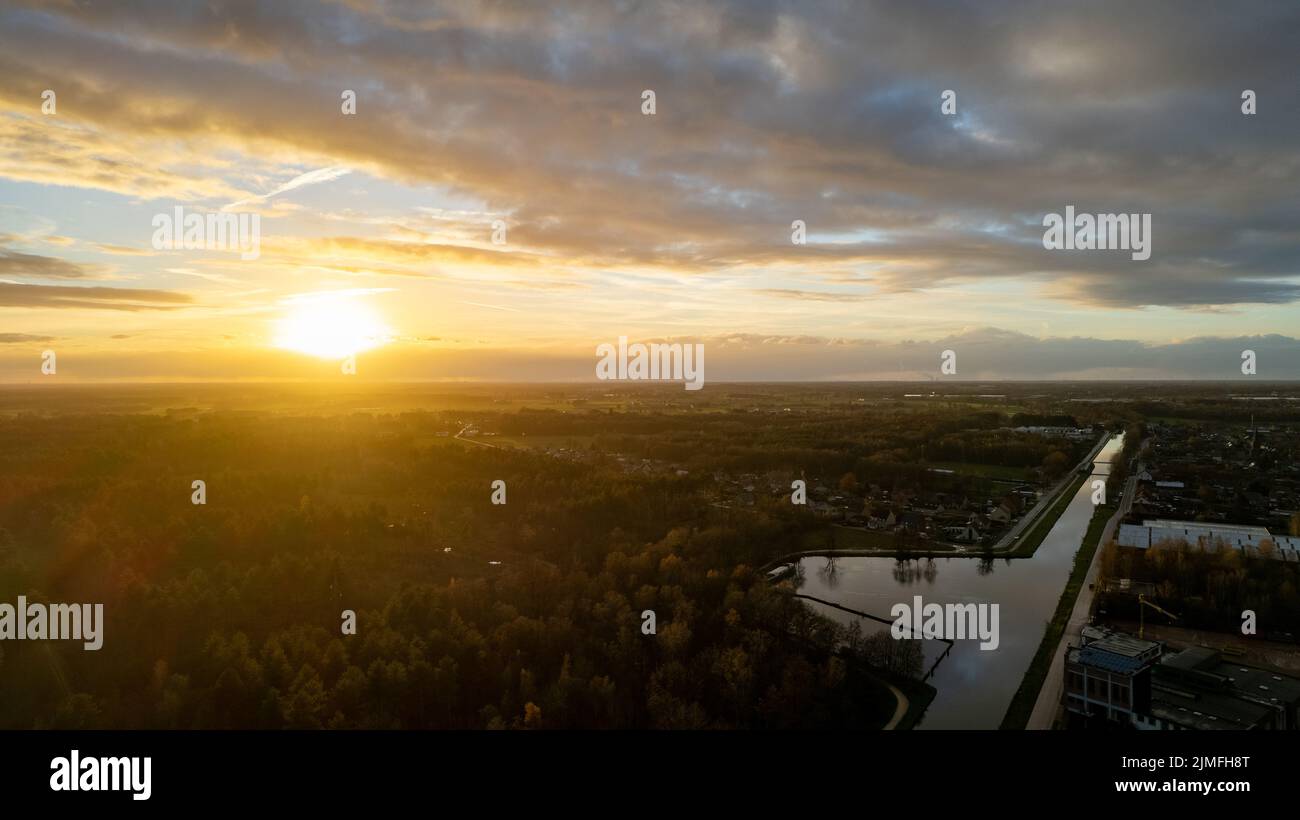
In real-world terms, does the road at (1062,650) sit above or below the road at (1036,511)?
below

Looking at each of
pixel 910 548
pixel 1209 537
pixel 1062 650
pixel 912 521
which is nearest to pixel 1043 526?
pixel 912 521

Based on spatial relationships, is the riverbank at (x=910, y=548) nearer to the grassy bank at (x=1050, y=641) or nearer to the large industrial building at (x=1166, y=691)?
the grassy bank at (x=1050, y=641)

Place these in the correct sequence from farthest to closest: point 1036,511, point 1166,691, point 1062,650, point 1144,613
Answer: point 1036,511 → point 1144,613 → point 1062,650 → point 1166,691

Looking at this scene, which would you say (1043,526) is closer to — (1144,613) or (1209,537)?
(1209,537)

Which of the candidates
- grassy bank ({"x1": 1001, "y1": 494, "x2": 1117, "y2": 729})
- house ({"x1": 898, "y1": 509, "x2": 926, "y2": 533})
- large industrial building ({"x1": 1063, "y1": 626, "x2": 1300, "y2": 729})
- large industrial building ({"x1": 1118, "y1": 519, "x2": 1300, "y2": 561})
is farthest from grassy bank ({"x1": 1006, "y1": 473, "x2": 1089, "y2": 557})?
large industrial building ({"x1": 1063, "y1": 626, "x2": 1300, "y2": 729})

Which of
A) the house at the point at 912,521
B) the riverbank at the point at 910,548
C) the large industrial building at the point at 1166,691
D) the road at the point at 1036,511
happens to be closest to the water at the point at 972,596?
the riverbank at the point at 910,548

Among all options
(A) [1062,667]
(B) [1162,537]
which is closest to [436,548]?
(A) [1062,667]
